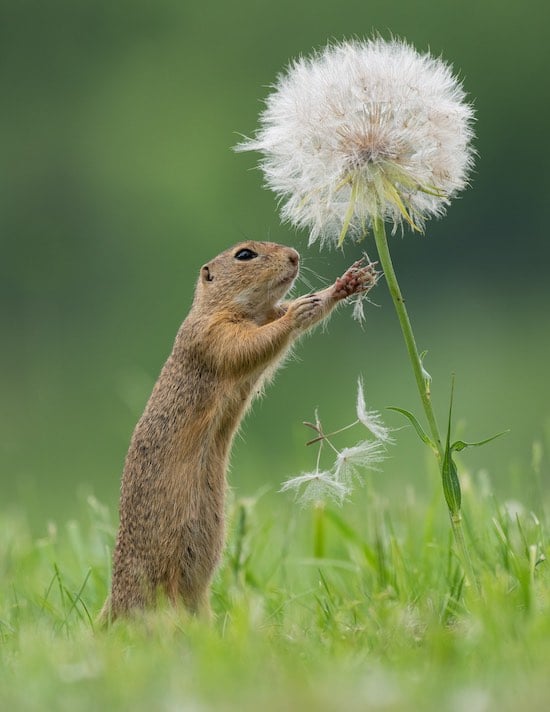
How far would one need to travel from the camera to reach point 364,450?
4.04m

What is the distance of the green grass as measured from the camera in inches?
110

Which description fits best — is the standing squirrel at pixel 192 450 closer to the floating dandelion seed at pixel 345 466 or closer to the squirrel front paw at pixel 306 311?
the squirrel front paw at pixel 306 311

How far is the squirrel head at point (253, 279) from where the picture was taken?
4738 millimetres

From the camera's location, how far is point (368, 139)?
3930mm

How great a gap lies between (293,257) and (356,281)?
0.58m

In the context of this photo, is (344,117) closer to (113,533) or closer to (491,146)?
(113,533)

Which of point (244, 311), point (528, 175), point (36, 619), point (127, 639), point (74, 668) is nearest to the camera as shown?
point (74, 668)

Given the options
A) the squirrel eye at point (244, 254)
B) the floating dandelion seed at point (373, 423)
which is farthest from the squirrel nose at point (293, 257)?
the floating dandelion seed at point (373, 423)

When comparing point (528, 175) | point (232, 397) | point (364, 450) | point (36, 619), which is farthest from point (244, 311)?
point (528, 175)

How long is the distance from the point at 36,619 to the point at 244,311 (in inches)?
52.7

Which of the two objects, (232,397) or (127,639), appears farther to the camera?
(232,397)

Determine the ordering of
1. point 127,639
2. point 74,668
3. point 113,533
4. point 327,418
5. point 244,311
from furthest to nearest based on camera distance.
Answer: point 327,418, point 113,533, point 244,311, point 127,639, point 74,668

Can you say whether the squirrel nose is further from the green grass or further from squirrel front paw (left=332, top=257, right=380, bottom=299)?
the green grass

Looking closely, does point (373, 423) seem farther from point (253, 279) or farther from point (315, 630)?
point (253, 279)
